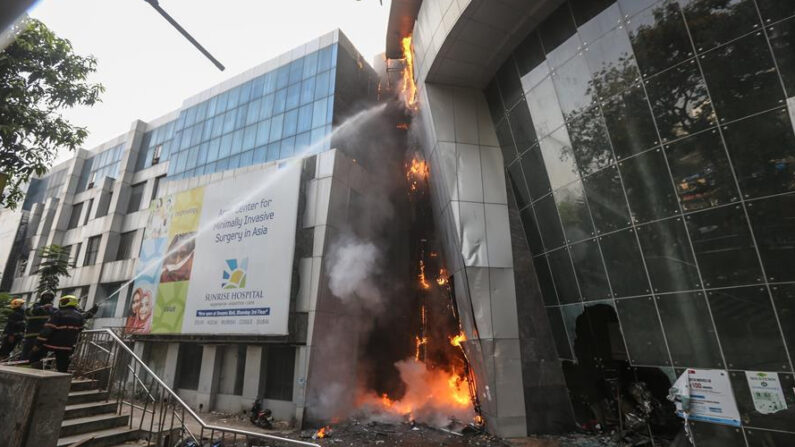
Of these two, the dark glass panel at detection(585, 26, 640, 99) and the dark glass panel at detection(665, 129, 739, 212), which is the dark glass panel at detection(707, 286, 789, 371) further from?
the dark glass panel at detection(585, 26, 640, 99)

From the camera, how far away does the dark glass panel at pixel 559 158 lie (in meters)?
10.2

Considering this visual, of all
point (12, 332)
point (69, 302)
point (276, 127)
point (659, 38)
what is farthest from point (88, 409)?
point (276, 127)

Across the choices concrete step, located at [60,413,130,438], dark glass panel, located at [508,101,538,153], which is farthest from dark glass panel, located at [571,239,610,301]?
concrete step, located at [60,413,130,438]

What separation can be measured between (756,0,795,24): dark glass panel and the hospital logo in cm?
1632

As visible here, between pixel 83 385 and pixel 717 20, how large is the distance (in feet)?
47.4

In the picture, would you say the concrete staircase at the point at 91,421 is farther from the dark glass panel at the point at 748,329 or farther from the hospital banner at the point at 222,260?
the dark glass panel at the point at 748,329

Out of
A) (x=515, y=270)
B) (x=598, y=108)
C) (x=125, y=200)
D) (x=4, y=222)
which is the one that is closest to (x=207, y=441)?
(x=515, y=270)

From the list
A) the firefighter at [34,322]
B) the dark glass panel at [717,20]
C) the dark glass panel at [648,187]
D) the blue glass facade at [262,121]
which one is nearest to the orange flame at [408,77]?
the blue glass facade at [262,121]

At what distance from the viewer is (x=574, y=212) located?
10.2 m

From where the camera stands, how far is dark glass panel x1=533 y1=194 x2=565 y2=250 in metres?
10.8

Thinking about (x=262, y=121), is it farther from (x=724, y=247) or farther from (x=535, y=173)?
(x=724, y=247)

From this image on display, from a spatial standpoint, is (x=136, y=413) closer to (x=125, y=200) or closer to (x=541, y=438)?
(x=541, y=438)

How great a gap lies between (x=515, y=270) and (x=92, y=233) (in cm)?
2847

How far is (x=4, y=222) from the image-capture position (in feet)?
109
